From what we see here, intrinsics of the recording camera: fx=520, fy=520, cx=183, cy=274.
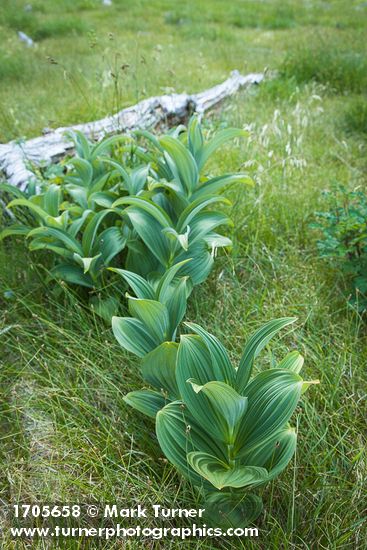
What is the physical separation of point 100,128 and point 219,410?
11.0 feet

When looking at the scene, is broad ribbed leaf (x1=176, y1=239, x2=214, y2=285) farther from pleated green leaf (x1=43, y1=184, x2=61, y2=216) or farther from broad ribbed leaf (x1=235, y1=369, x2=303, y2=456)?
broad ribbed leaf (x1=235, y1=369, x2=303, y2=456)

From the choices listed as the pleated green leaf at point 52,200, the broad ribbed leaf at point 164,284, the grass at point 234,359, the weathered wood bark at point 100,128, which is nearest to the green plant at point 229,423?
the grass at point 234,359

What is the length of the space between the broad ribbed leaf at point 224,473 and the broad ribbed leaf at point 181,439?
0.06 meters

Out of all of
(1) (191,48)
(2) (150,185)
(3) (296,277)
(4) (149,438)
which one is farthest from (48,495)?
(1) (191,48)

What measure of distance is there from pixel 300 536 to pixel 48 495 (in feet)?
3.08

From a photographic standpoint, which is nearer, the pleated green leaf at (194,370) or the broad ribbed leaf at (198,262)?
the pleated green leaf at (194,370)

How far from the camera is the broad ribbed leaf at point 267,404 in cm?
176

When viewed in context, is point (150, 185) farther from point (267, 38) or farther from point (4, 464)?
point (267, 38)

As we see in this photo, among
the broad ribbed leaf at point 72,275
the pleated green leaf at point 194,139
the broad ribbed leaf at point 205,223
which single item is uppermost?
the pleated green leaf at point 194,139

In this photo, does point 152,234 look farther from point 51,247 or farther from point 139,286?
point 51,247

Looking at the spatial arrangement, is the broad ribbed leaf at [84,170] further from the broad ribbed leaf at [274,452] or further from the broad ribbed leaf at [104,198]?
the broad ribbed leaf at [274,452]

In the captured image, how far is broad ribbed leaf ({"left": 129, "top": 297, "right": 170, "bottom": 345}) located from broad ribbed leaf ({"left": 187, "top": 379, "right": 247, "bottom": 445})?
1.52 feet

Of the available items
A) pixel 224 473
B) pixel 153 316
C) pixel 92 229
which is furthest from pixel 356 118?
pixel 224 473

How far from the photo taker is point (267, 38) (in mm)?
10273
